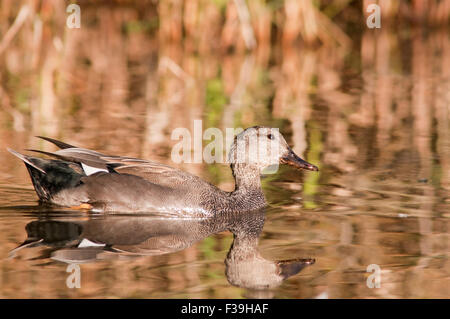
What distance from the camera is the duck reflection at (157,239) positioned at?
5.68 metres

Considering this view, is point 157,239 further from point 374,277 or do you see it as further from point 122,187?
point 374,277

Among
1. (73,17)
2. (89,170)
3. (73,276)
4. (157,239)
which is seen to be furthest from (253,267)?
(73,17)

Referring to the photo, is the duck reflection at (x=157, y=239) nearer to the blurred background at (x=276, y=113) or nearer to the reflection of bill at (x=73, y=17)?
the blurred background at (x=276, y=113)

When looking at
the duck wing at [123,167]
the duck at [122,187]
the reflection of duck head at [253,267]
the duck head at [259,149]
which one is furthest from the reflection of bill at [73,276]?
the duck head at [259,149]

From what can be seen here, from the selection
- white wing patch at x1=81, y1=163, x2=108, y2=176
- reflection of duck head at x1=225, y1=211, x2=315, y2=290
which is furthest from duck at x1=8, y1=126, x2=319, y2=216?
reflection of duck head at x1=225, y1=211, x2=315, y2=290

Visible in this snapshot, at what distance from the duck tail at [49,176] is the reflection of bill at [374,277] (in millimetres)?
2456

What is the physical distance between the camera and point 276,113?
38.5 ft

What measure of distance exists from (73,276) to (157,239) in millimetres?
1108

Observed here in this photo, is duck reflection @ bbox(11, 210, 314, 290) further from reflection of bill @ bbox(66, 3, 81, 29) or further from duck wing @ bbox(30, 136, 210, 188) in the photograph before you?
reflection of bill @ bbox(66, 3, 81, 29)

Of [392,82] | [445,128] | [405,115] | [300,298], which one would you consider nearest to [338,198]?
[300,298]

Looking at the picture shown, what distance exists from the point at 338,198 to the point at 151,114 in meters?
4.27

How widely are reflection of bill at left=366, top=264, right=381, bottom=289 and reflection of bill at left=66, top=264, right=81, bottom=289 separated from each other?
163 centimetres
